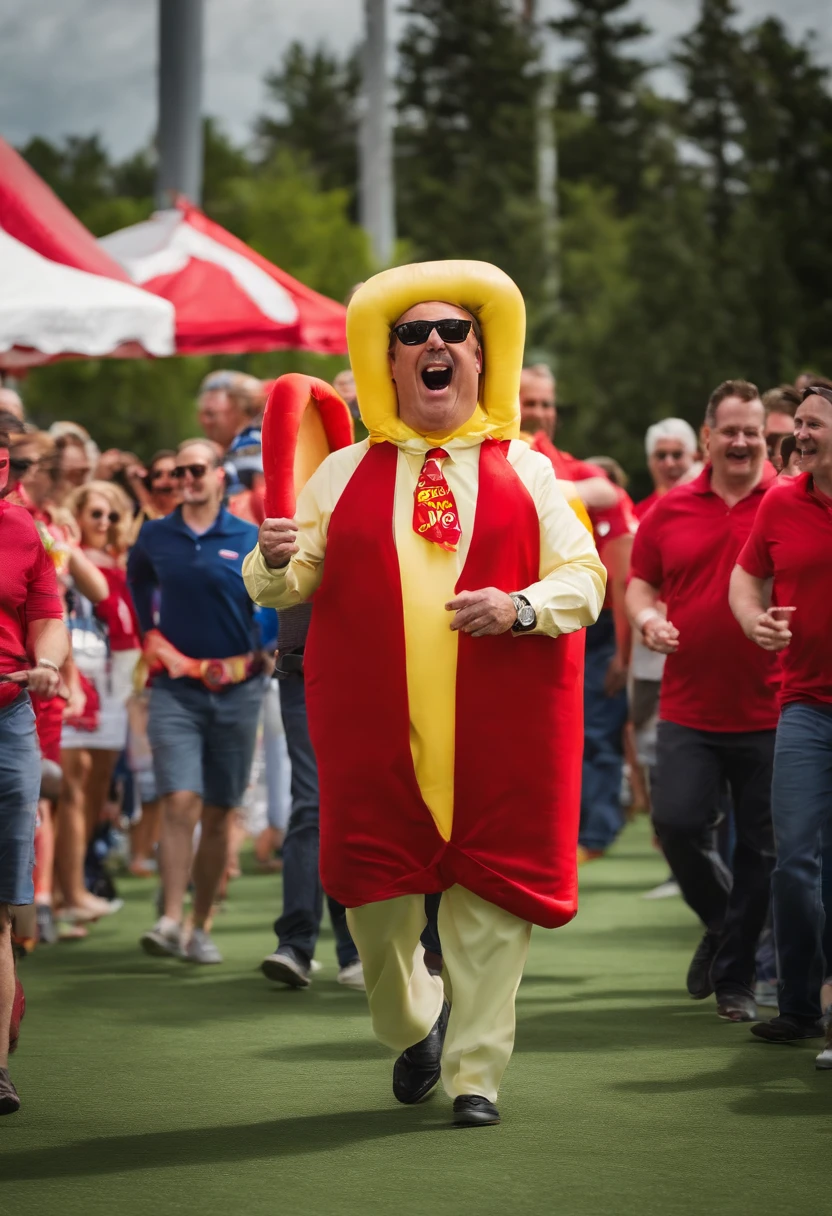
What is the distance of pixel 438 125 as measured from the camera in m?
54.6

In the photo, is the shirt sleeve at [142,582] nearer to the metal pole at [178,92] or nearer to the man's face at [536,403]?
the man's face at [536,403]

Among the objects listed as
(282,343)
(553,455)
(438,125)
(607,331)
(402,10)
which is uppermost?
(402,10)

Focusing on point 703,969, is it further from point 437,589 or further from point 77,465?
point 77,465

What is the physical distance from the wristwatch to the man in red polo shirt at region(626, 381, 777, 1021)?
1.79 meters

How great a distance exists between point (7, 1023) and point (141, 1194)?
1114 millimetres

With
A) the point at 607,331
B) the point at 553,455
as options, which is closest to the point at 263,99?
the point at 607,331

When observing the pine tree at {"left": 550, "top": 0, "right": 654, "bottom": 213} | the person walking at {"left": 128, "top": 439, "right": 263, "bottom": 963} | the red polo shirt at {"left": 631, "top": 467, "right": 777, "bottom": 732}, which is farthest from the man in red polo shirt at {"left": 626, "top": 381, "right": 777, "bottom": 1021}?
the pine tree at {"left": 550, "top": 0, "right": 654, "bottom": 213}

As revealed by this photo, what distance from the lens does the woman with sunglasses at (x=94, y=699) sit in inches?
393

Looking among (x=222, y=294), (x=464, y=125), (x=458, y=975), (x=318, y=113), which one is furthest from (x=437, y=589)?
(x=318, y=113)

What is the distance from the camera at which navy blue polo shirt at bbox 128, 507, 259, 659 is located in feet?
29.2

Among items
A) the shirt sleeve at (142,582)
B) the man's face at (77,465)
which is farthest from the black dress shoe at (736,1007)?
the man's face at (77,465)

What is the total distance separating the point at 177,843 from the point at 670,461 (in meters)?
4.17

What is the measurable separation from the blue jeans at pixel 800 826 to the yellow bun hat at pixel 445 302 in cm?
150

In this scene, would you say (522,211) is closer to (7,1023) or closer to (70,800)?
(70,800)
